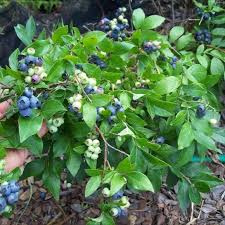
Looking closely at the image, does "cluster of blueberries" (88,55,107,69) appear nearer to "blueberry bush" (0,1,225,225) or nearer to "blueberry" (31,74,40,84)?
"blueberry bush" (0,1,225,225)

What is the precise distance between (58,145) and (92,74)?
0.77ft

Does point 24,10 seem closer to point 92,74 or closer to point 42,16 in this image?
point 42,16

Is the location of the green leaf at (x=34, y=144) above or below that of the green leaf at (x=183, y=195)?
above

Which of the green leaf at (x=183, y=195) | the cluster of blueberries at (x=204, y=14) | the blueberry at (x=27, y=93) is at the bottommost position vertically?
the green leaf at (x=183, y=195)

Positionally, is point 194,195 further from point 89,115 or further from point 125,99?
point 89,115

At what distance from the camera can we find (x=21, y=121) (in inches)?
46.8

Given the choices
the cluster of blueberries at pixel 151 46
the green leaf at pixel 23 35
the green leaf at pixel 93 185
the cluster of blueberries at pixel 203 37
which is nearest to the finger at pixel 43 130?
the green leaf at pixel 93 185

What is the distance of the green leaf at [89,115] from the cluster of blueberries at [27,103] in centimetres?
12

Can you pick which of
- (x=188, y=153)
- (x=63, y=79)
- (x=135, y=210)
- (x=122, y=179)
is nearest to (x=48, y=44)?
(x=63, y=79)

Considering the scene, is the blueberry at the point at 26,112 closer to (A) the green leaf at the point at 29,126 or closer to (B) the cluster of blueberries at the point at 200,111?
(A) the green leaf at the point at 29,126

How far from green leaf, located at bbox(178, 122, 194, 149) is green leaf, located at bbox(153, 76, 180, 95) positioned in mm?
119

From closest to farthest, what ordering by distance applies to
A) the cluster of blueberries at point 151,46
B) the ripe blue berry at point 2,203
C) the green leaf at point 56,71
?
the ripe blue berry at point 2,203, the green leaf at point 56,71, the cluster of blueberries at point 151,46

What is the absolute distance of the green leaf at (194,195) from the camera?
161cm

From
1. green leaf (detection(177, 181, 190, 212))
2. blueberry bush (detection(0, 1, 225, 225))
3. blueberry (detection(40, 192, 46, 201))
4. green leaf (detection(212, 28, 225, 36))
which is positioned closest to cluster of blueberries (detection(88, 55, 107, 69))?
blueberry bush (detection(0, 1, 225, 225))
